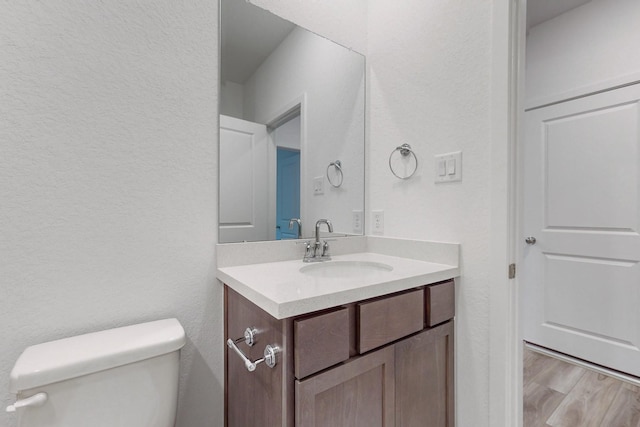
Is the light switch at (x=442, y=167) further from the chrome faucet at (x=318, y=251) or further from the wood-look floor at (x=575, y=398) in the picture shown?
the wood-look floor at (x=575, y=398)

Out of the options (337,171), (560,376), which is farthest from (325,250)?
(560,376)

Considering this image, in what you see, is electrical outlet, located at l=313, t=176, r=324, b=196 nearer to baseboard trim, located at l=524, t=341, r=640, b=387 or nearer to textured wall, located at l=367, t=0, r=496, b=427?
textured wall, located at l=367, t=0, r=496, b=427

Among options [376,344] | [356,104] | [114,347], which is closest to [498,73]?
[356,104]

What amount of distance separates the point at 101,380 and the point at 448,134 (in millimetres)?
1409

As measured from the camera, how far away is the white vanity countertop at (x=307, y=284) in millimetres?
737

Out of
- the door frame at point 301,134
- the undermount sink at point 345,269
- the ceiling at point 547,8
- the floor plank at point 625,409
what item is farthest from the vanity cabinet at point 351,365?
the ceiling at point 547,8

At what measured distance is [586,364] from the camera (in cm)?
196

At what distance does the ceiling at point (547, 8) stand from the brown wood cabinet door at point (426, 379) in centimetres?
237

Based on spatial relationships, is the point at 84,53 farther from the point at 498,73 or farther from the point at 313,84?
the point at 498,73

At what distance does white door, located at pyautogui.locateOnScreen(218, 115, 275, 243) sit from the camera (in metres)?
1.16

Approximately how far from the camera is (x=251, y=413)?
910 millimetres

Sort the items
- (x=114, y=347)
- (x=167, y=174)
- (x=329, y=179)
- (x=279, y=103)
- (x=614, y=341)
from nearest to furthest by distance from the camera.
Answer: (x=114, y=347) < (x=167, y=174) < (x=279, y=103) < (x=329, y=179) < (x=614, y=341)

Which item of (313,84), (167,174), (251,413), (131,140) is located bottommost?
(251,413)

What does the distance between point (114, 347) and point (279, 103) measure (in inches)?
43.9
